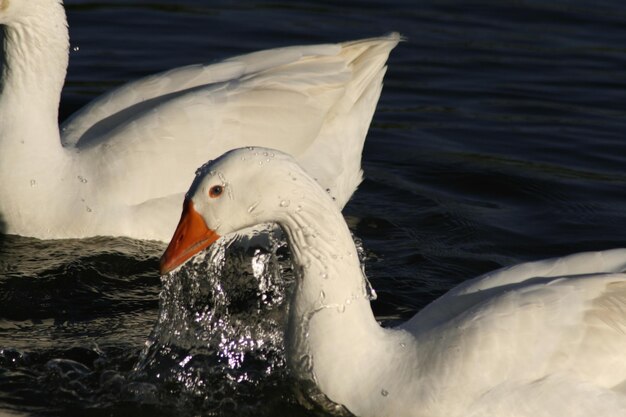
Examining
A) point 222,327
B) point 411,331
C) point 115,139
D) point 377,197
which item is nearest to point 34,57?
point 115,139

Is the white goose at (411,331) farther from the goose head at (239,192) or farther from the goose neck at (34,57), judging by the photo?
the goose neck at (34,57)

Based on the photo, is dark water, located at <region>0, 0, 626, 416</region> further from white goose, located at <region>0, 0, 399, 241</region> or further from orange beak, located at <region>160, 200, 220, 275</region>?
orange beak, located at <region>160, 200, 220, 275</region>

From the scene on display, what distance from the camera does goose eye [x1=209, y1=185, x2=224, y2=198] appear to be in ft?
17.1

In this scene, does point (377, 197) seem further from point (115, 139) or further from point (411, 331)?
point (411, 331)

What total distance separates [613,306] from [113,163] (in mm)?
3514

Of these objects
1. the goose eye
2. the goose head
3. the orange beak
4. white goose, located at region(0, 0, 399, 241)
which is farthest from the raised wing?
the goose eye

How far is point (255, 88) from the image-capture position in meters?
8.03

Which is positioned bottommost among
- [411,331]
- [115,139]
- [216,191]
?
[411,331]

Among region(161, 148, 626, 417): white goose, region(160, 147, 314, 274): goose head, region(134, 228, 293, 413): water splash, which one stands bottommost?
region(134, 228, 293, 413): water splash

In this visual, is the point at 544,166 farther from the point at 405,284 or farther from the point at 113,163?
the point at 113,163

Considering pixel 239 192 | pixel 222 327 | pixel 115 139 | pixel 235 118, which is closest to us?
pixel 239 192

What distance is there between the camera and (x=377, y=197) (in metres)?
8.83

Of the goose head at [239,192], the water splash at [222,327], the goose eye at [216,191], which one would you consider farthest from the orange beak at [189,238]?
the water splash at [222,327]

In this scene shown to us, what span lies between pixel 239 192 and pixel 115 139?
2630mm
